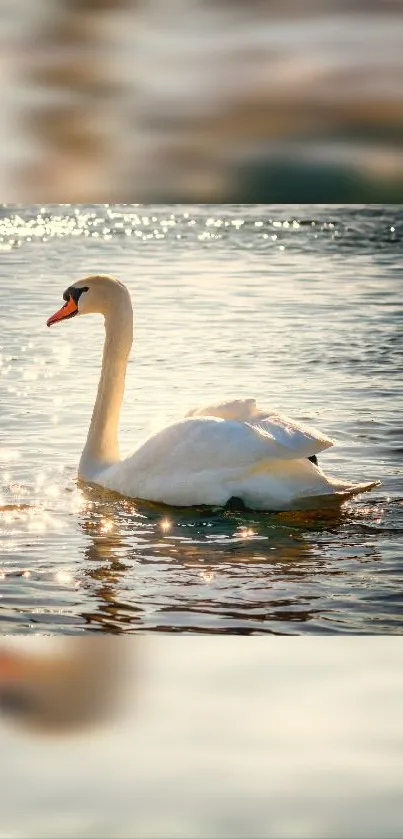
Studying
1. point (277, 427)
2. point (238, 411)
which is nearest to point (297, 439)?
point (277, 427)

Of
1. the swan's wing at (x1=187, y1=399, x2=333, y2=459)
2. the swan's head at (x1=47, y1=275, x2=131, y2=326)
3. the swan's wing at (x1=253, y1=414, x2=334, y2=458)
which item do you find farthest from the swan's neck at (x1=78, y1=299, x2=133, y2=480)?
the swan's wing at (x1=253, y1=414, x2=334, y2=458)

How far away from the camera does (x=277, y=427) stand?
7.70 m

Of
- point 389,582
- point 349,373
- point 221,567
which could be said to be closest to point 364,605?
point 389,582

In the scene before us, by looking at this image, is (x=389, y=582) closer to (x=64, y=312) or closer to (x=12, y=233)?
(x=64, y=312)

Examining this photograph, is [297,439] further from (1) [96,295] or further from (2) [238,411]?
(1) [96,295]

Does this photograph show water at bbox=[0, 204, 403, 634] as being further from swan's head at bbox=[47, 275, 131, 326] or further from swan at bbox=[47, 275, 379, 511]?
swan's head at bbox=[47, 275, 131, 326]

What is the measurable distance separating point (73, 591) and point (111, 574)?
365mm

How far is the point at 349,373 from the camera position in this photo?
13250mm

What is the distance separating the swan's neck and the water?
1.10 feet

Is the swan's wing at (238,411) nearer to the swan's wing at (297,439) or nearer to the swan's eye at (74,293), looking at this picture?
the swan's wing at (297,439)

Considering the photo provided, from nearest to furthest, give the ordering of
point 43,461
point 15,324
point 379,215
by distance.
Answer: point 43,461
point 15,324
point 379,215

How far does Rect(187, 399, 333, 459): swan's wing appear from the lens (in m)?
7.55

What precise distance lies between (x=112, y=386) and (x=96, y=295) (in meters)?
0.58

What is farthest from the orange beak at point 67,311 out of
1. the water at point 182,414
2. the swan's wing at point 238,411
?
the swan's wing at point 238,411
